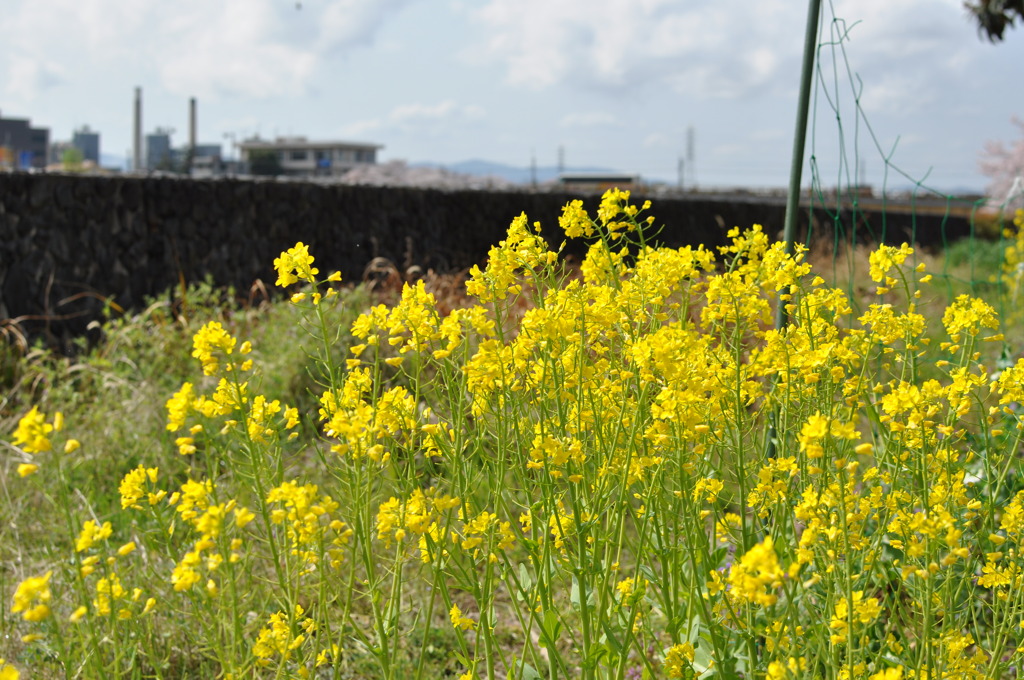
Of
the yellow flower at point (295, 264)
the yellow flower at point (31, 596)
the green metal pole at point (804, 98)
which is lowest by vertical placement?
the yellow flower at point (31, 596)

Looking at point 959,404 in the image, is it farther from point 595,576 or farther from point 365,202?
point 365,202

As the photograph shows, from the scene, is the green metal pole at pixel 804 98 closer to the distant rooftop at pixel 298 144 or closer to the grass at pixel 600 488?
the grass at pixel 600 488

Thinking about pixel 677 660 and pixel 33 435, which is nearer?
pixel 33 435

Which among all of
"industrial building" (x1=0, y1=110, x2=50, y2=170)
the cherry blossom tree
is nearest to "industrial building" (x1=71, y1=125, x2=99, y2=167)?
"industrial building" (x1=0, y1=110, x2=50, y2=170)

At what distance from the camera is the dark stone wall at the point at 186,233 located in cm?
655

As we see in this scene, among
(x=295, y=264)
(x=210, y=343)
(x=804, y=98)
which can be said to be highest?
(x=804, y=98)

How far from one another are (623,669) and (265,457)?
77 centimetres

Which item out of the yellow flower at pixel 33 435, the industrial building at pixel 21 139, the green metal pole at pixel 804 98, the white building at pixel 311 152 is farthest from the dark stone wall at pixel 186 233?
the industrial building at pixel 21 139

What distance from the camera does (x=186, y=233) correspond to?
24.1ft

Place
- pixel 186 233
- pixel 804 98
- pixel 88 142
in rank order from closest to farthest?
pixel 804 98, pixel 186 233, pixel 88 142

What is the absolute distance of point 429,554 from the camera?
1689 millimetres

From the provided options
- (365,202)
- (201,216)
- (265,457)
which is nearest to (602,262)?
(265,457)

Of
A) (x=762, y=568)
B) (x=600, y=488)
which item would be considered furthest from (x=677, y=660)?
(x=762, y=568)

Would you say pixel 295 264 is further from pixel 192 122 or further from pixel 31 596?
pixel 192 122
